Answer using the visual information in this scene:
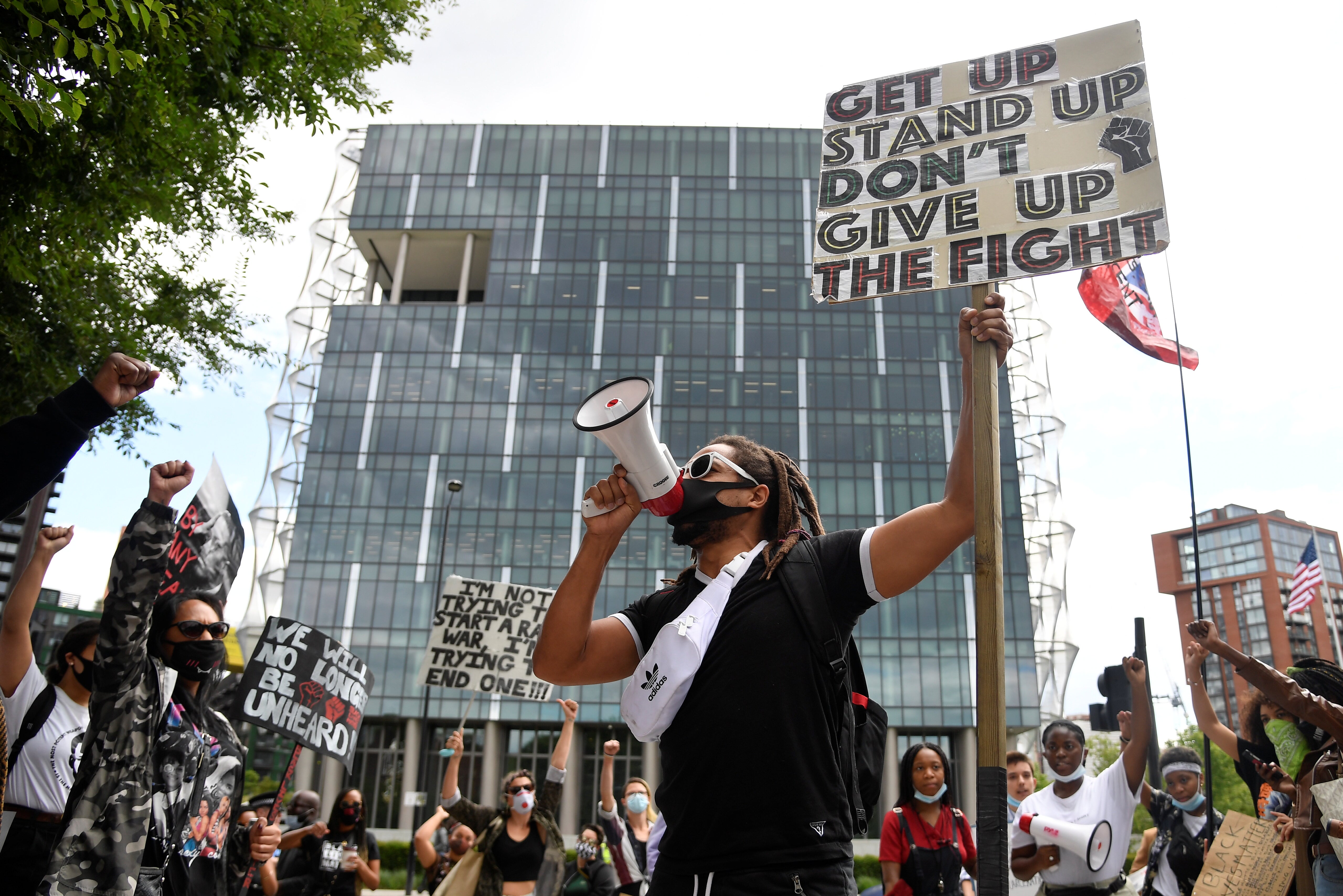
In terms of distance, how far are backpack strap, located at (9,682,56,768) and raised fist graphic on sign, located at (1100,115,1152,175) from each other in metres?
4.63

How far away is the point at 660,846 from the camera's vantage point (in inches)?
89.3

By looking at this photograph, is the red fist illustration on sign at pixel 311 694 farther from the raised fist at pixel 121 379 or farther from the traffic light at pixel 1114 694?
the traffic light at pixel 1114 694

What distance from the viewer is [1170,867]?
6.21 m

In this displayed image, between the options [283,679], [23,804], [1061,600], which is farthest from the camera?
[1061,600]

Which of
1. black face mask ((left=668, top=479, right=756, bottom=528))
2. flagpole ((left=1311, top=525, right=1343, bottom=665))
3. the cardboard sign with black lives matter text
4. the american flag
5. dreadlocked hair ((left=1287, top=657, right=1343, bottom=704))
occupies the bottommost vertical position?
dreadlocked hair ((left=1287, top=657, right=1343, bottom=704))

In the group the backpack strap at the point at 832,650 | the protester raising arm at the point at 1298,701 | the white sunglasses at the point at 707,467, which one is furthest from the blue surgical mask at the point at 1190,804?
the white sunglasses at the point at 707,467

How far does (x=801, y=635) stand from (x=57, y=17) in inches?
190

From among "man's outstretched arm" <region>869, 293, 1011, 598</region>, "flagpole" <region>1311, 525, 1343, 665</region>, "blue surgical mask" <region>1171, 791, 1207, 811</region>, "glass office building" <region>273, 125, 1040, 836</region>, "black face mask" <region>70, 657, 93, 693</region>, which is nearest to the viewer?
"man's outstretched arm" <region>869, 293, 1011, 598</region>

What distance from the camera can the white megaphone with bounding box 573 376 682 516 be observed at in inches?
89.6

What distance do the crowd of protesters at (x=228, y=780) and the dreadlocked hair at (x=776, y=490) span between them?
0.10 ft

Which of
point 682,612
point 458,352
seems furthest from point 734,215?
point 682,612

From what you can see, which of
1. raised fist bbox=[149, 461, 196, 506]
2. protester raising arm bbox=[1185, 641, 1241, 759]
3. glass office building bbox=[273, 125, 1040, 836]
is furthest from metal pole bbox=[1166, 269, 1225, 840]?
glass office building bbox=[273, 125, 1040, 836]

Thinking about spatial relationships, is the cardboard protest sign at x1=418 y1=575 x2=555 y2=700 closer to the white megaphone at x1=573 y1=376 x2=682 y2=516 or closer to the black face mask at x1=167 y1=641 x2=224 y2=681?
the black face mask at x1=167 y1=641 x2=224 y2=681

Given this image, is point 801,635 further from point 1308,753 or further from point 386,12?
point 386,12
